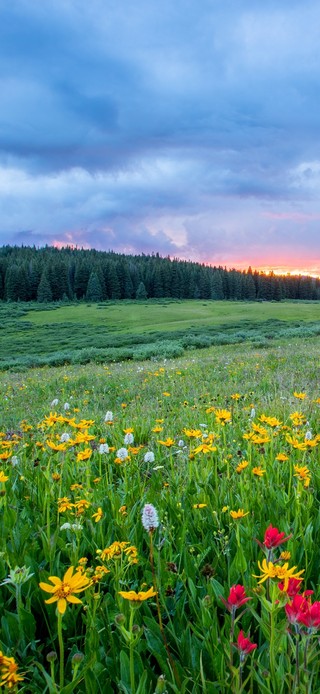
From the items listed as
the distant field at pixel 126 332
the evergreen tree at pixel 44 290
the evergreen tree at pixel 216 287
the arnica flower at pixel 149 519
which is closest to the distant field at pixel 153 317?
the distant field at pixel 126 332

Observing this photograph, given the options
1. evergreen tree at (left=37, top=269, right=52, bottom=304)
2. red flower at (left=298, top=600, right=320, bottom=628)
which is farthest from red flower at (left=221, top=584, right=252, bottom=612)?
evergreen tree at (left=37, top=269, right=52, bottom=304)

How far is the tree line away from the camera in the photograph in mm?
101125

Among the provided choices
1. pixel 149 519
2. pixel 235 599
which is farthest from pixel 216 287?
pixel 235 599

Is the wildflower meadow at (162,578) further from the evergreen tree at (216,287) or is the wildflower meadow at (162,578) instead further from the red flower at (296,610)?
the evergreen tree at (216,287)

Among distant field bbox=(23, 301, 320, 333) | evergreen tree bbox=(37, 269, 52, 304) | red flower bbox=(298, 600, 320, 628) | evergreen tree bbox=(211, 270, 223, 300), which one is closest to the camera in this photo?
red flower bbox=(298, 600, 320, 628)

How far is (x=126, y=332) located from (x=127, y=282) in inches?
2627

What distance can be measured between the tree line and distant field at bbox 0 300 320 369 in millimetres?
23641

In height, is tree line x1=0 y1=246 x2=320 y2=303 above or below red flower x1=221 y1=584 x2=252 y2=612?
above

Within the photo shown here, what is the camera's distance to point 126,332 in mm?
46469

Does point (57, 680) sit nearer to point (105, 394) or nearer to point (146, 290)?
point (105, 394)

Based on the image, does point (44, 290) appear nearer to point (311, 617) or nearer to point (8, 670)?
point (8, 670)

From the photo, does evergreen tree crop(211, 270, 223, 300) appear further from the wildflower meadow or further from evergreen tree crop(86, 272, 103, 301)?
the wildflower meadow

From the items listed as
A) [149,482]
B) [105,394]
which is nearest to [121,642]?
[149,482]

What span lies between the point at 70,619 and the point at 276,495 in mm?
1394
